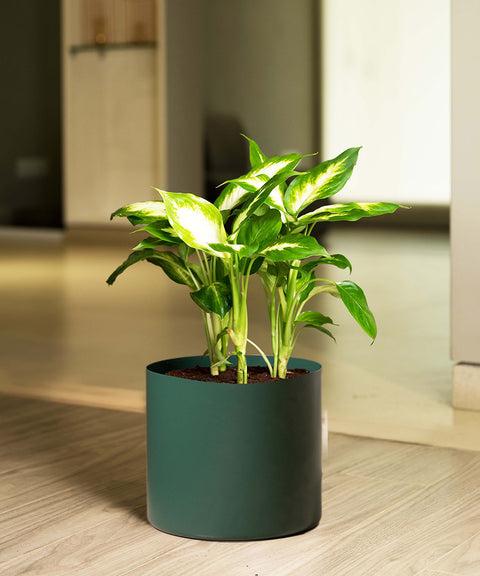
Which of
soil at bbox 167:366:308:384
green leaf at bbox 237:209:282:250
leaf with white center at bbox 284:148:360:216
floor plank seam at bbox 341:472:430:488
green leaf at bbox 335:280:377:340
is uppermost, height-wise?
leaf with white center at bbox 284:148:360:216

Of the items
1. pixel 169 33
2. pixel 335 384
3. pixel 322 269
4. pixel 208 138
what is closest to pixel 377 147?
pixel 208 138

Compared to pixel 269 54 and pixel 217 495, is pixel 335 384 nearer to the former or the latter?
pixel 217 495

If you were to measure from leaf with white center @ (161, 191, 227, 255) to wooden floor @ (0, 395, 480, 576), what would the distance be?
0.39 meters

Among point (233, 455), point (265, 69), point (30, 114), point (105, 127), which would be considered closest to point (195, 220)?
point (233, 455)

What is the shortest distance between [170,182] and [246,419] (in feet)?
17.5

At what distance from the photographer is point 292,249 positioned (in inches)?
45.5

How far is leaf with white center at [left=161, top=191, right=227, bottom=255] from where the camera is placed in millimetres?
1127

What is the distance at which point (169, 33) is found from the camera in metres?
6.42

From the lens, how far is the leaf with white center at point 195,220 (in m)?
1.13

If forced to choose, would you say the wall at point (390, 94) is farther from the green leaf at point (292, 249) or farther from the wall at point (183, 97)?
the green leaf at point (292, 249)

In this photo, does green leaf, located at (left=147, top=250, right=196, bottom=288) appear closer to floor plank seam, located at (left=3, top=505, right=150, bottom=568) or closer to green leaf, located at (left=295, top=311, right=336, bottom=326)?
green leaf, located at (left=295, top=311, right=336, bottom=326)

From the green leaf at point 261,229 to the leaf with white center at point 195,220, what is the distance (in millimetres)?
27

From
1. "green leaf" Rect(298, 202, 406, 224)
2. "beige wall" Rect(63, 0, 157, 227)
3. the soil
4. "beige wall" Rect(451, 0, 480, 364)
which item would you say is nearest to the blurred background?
"beige wall" Rect(63, 0, 157, 227)

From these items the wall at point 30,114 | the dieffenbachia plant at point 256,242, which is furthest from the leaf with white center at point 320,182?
the wall at point 30,114
